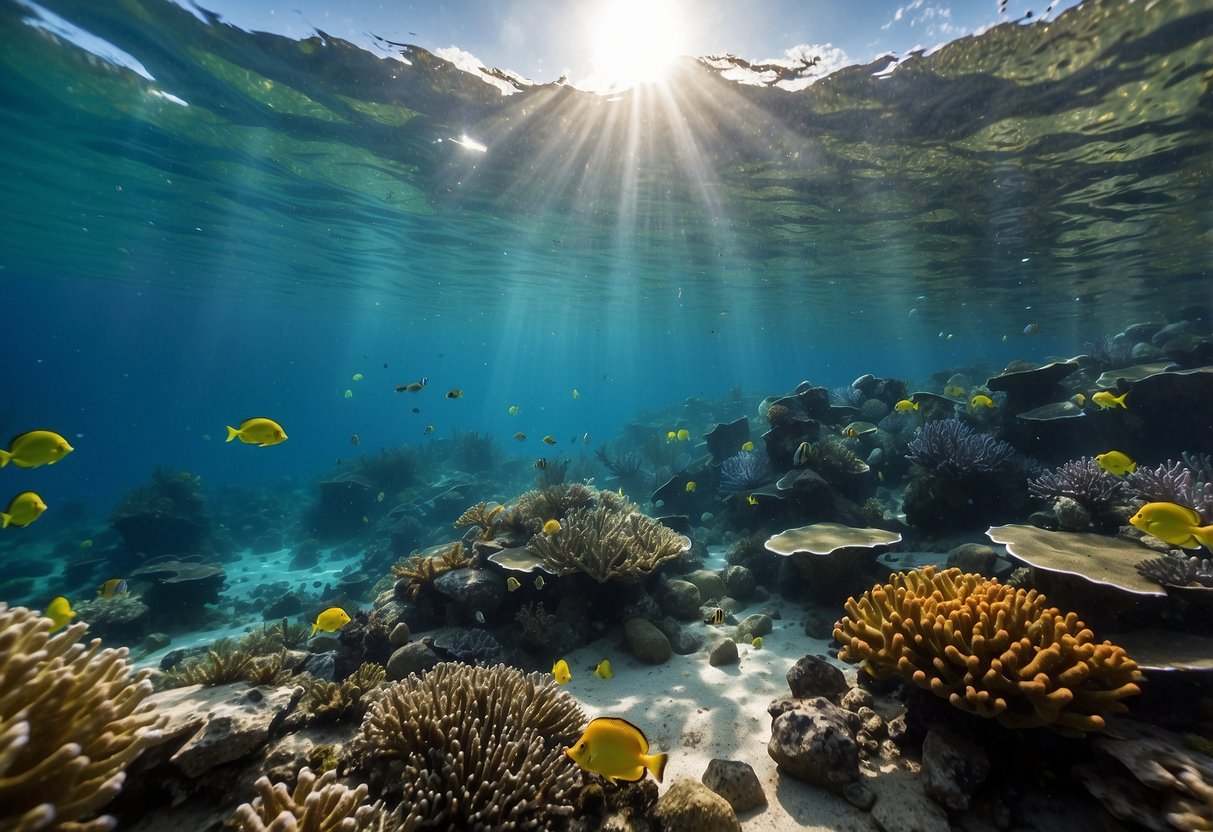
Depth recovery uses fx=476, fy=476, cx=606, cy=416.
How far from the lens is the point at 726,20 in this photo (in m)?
9.47

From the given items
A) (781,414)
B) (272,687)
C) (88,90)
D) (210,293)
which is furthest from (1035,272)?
(210,293)

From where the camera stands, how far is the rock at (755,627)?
6.58 m

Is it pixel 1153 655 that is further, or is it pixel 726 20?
pixel 726 20

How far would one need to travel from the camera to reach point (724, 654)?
5820 millimetres

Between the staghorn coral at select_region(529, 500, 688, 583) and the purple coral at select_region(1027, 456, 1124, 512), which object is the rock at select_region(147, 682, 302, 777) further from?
the purple coral at select_region(1027, 456, 1124, 512)

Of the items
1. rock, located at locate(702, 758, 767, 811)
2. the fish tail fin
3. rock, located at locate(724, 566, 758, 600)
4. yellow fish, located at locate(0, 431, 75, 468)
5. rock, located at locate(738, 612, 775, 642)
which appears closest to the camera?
the fish tail fin

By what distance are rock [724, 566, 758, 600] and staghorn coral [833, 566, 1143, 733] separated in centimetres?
411

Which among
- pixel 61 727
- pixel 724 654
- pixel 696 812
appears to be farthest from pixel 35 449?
pixel 724 654

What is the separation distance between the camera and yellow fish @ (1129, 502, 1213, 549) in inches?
155

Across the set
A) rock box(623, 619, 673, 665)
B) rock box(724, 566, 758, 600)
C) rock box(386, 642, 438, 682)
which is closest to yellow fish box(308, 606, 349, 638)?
rock box(386, 642, 438, 682)

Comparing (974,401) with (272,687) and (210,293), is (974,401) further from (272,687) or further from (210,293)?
(210,293)

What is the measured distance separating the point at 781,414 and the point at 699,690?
6.63 metres

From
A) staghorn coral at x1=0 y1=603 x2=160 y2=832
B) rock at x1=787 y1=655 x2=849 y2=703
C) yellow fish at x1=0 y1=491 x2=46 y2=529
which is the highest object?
staghorn coral at x1=0 y1=603 x2=160 y2=832

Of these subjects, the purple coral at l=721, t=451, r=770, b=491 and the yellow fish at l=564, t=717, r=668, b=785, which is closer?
the yellow fish at l=564, t=717, r=668, b=785
